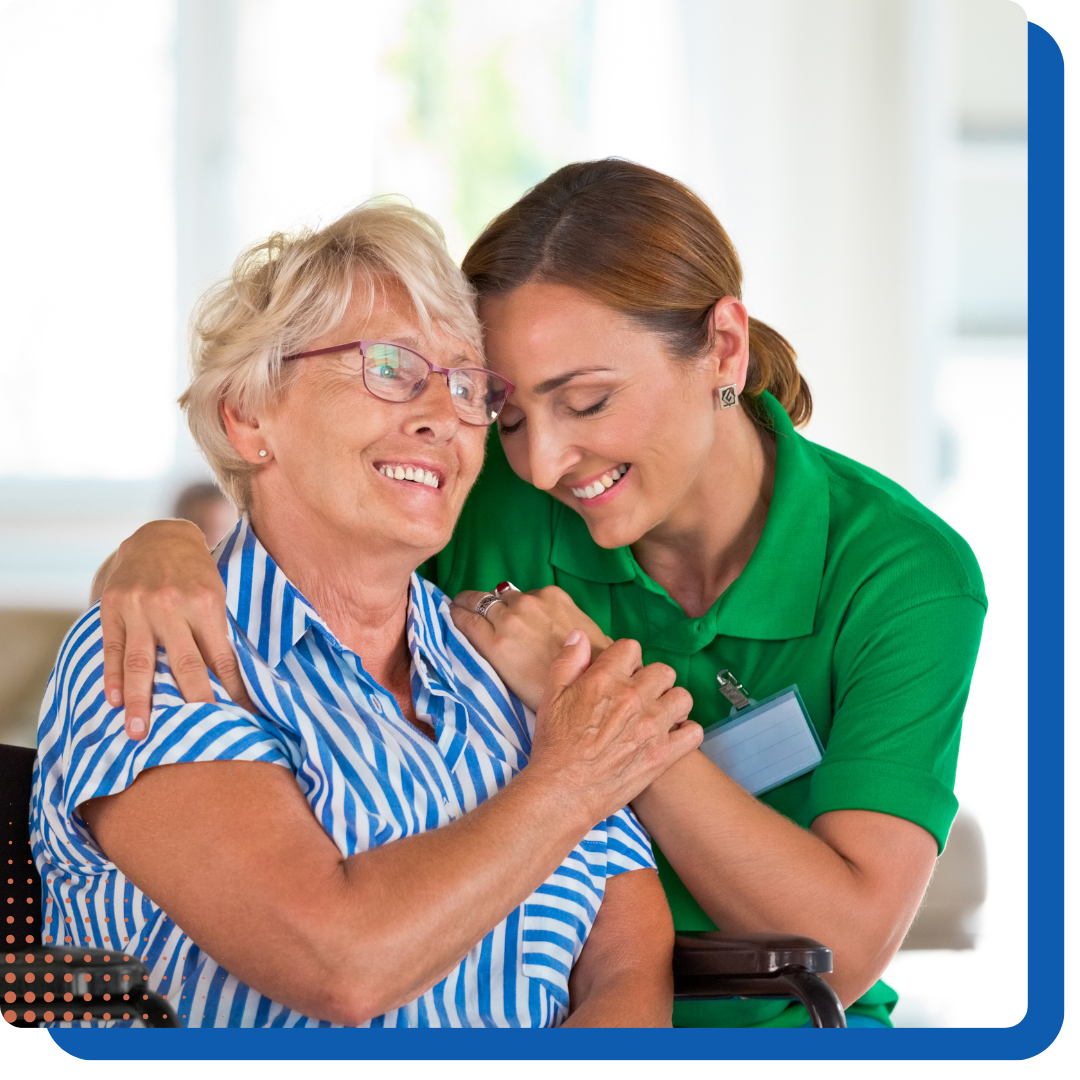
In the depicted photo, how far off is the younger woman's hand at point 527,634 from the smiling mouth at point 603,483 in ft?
0.52

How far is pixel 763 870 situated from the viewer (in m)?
1.51

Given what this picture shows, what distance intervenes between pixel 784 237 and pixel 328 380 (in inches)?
129

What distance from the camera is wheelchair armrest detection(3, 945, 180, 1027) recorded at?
4.05 feet

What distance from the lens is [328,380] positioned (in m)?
1.44

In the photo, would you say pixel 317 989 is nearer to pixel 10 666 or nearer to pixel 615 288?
pixel 615 288

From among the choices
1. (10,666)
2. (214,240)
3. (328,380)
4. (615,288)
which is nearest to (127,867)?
(328,380)

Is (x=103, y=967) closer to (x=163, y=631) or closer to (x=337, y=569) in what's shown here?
(x=163, y=631)

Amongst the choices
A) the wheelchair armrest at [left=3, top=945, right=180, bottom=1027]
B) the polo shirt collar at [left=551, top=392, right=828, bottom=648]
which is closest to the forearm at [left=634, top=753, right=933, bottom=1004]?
the polo shirt collar at [left=551, top=392, right=828, bottom=648]

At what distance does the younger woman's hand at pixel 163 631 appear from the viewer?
1.21 m

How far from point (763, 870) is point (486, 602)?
0.52 meters

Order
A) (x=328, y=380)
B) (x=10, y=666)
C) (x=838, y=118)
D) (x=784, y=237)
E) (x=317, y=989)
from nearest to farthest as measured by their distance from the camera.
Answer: (x=317, y=989) < (x=328, y=380) < (x=10, y=666) < (x=838, y=118) < (x=784, y=237)

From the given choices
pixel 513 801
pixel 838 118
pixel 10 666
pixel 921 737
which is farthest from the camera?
pixel 838 118

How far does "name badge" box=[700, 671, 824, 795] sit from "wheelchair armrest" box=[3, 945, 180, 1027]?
0.84m

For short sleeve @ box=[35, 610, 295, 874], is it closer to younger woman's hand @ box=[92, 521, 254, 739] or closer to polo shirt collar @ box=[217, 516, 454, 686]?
younger woman's hand @ box=[92, 521, 254, 739]
